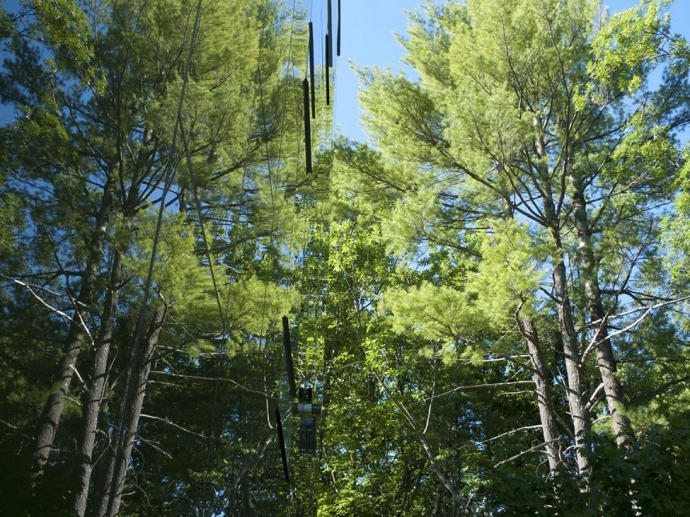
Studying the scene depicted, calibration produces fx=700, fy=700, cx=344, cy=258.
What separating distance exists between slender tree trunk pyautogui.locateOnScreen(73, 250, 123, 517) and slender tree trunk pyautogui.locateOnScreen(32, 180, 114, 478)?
34 mm

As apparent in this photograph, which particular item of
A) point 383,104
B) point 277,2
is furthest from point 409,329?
point 277,2

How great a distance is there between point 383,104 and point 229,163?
344 inches

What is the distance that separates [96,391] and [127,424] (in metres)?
0.10

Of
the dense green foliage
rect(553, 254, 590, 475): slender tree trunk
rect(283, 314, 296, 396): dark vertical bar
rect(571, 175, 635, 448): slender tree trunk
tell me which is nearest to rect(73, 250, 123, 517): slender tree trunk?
the dense green foliage

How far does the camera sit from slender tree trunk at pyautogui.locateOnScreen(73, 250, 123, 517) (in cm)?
115

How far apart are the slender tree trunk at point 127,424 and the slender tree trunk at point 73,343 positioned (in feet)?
0.41

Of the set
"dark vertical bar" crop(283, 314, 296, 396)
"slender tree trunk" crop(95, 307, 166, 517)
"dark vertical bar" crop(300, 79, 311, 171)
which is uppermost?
"dark vertical bar" crop(300, 79, 311, 171)

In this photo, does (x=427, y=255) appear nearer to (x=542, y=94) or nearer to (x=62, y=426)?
(x=542, y=94)

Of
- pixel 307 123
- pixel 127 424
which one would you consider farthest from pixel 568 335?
pixel 127 424

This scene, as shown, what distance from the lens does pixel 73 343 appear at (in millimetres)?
1166

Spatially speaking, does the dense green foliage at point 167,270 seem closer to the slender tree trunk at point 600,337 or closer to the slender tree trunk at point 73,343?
the slender tree trunk at point 73,343

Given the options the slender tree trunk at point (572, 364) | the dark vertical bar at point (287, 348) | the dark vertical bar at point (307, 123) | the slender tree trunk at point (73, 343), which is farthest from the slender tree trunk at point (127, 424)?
the slender tree trunk at point (572, 364)

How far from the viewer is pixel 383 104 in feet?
33.5

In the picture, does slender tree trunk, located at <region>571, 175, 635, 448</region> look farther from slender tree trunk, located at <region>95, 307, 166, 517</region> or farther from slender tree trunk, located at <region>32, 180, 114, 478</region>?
slender tree trunk, located at <region>32, 180, 114, 478</region>
